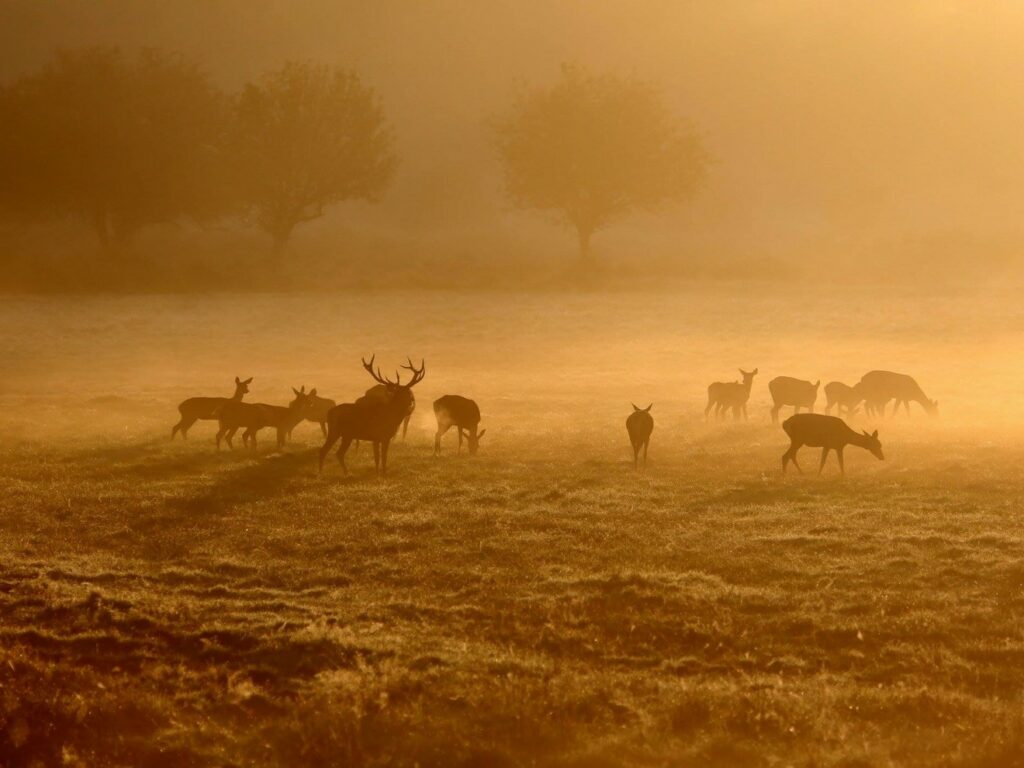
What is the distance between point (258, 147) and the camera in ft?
262

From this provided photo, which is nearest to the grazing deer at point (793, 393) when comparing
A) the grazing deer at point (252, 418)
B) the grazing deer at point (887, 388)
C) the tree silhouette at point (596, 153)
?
the grazing deer at point (887, 388)

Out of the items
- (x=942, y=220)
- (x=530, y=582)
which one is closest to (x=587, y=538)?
(x=530, y=582)

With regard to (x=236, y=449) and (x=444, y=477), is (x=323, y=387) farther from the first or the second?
(x=444, y=477)

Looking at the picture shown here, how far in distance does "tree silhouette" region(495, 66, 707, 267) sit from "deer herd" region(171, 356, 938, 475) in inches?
1859

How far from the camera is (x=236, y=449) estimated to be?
26.6 metres

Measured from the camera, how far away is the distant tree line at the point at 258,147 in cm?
7812

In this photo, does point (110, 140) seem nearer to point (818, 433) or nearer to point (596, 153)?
point (596, 153)

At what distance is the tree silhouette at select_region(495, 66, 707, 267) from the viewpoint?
3159 inches

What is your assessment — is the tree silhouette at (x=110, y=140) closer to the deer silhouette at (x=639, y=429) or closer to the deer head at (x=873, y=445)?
the deer silhouette at (x=639, y=429)

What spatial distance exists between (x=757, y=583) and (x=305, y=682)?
5890mm

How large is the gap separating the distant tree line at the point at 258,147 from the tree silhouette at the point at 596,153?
3.8 inches

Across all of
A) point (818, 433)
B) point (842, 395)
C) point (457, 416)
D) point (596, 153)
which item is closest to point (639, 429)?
point (818, 433)

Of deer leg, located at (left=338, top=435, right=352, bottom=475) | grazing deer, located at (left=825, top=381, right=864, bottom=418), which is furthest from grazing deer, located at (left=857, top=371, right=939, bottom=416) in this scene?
deer leg, located at (left=338, top=435, right=352, bottom=475)

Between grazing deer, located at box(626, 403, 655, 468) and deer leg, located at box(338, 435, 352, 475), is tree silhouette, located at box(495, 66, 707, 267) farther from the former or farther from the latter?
deer leg, located at box(338, 435, 352, 475)
